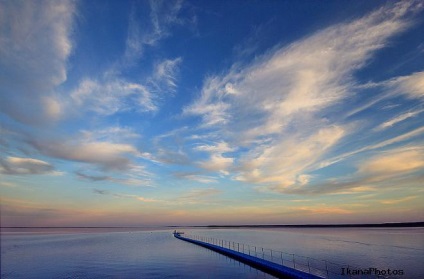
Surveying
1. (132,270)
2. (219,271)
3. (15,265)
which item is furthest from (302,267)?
(15,265)

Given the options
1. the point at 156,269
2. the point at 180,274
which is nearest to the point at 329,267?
the point at 180,274

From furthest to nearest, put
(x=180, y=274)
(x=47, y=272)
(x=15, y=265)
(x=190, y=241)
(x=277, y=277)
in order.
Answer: (x=190, y=241) → (x=15, y=265) → (x=47, y=272) → (x=180, y=274) → (x=277, y=277)

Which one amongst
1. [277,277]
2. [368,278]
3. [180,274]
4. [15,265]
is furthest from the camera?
[15,265]

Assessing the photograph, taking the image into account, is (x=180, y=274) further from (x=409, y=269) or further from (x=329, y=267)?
(x=409, y=269)

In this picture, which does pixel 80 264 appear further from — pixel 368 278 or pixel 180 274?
pixel 368 278

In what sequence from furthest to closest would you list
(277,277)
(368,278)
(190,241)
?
1. (190,241)
2. (277,277)
3. (368,278)

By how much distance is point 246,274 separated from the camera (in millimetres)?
45312

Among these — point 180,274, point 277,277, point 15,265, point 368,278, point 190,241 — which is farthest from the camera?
point 190,241

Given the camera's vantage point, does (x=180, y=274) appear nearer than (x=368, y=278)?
No

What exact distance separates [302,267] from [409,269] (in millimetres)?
16843

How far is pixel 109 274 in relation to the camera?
45812 mm

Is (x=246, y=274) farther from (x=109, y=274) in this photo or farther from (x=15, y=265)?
(x=15, y=265)

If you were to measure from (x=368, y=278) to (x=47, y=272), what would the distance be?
2007 inches

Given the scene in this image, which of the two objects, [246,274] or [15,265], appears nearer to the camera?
[246,274]
